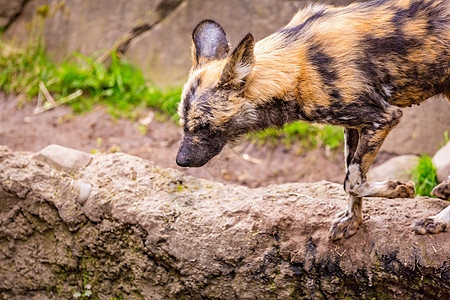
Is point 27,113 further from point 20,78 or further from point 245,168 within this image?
point 245,168

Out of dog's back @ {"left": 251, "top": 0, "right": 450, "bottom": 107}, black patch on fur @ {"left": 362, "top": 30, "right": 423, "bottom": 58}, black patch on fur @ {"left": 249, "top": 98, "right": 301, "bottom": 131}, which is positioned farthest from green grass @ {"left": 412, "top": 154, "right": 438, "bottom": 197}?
black patch on fur @ {"left": 249, "top": 98, "right": 301, "bottom": 131}

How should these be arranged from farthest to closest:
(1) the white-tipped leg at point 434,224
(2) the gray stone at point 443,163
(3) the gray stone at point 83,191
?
(2) the gray stone at point 443,163, (3) the gray stone at point 83,191, (1) the white-tipped leg at point 434,224

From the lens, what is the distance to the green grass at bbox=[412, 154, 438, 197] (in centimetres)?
473

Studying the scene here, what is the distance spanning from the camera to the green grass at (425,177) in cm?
473

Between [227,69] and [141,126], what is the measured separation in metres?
3.57

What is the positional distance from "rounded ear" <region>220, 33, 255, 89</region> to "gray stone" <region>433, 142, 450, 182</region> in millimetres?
2303

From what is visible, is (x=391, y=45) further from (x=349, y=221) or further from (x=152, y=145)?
(x=152, y=145)

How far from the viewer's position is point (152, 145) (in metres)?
6.28

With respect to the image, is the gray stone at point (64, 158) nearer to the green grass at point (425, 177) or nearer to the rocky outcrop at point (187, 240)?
the rocky outcrop at point (187, 240)

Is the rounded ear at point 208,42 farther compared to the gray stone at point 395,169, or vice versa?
the gray stone at point 395,169

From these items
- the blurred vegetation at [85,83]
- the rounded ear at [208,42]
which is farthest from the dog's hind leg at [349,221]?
the blurred vegetation at [85,83]

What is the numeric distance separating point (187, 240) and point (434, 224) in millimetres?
1650

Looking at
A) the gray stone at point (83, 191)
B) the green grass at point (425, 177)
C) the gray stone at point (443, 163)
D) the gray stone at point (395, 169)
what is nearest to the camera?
the gray stone at point (83, 191)

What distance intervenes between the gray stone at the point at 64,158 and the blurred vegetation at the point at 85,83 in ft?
8.15
